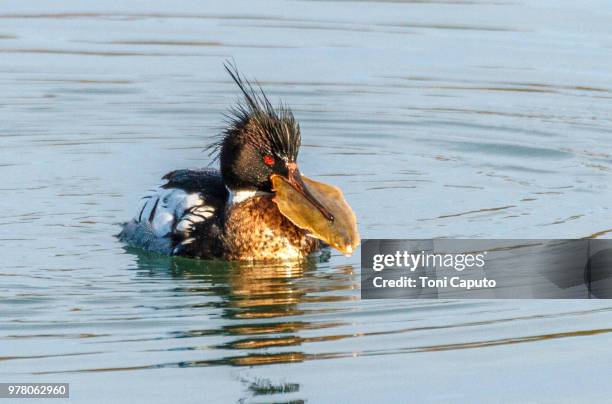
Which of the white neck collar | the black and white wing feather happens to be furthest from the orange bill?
the black and white wing feather

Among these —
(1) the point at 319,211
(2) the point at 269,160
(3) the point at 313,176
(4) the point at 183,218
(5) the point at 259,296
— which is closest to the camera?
(5) the point at 259,296

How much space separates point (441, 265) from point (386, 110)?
6018 mm

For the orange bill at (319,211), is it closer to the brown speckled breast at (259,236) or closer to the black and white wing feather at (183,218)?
the brown speckled breast at (259,236)

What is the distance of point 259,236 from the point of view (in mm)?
12961

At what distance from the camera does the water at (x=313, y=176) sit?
980 centimetres

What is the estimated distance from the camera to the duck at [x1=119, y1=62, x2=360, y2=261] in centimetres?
1269

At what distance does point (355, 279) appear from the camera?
39.8 ft

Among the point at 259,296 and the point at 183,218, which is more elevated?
the point at 183,218

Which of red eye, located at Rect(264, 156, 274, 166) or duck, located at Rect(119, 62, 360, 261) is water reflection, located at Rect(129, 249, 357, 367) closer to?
duck, located at Rect(119, 62, 360, 261)
